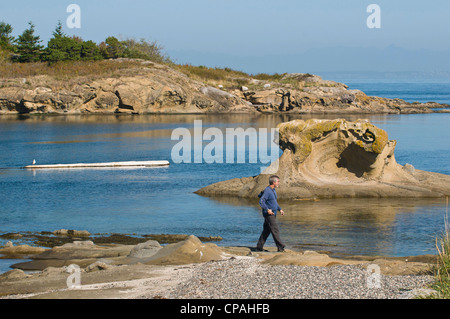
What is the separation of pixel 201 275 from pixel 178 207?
14341 mm

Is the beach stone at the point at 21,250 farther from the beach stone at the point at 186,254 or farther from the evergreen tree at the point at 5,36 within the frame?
the evergreen tree at the point at 5,36

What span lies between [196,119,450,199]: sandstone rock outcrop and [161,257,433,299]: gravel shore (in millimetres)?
15310

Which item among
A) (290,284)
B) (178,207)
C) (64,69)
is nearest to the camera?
(290,284)

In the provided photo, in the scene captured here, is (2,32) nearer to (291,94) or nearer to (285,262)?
(291,94)

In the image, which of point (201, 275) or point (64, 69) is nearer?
point (201, 275)

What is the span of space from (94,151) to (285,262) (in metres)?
35.9

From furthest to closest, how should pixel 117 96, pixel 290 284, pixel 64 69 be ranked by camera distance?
pixel 64 69
pixel 117 96
pixel 290 284

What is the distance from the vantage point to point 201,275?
41.7 feet

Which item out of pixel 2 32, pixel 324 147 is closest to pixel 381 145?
pixel 324 147

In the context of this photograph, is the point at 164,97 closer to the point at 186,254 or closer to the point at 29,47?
the point at 29,47

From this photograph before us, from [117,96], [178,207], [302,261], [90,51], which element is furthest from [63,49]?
[302,261]

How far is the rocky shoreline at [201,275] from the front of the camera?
36.1 feet

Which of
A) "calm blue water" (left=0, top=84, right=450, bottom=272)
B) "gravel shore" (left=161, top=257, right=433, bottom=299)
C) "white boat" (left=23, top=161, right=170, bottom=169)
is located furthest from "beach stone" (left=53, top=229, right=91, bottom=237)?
"white boat" (left=23, top=161, right=170, bottom=169)

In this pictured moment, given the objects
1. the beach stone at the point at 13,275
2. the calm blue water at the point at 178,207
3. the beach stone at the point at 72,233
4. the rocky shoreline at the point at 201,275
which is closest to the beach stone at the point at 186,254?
the rocky shoreline at the point at 201,275
